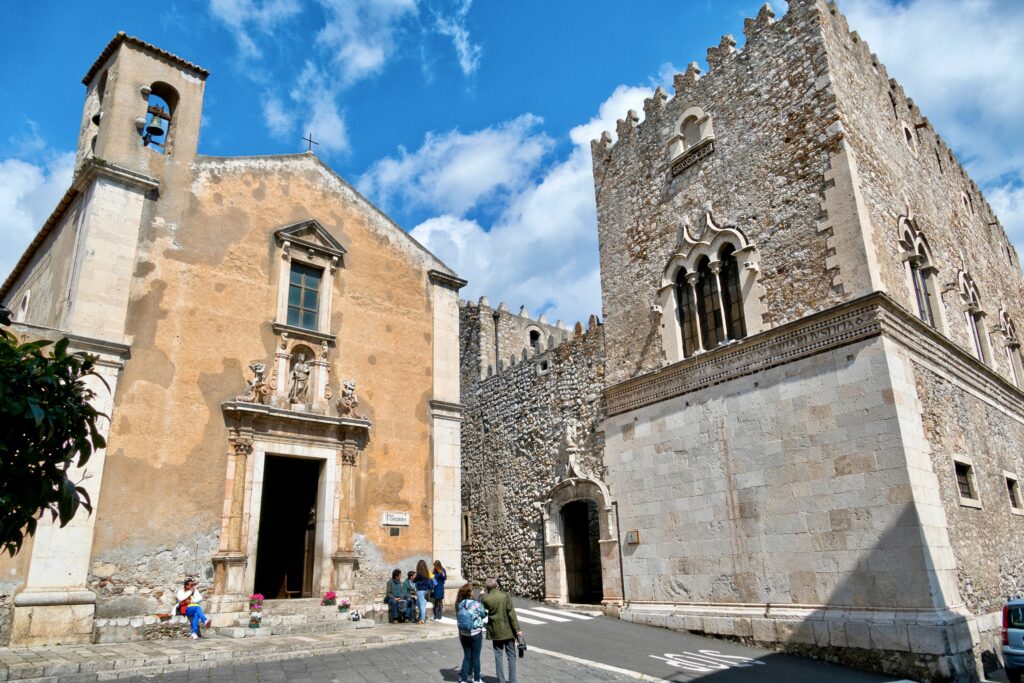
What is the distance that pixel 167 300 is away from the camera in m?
12.4

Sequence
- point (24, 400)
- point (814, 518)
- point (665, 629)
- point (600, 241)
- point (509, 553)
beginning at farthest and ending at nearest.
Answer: point (509, 553)
point (600, 241)
point (665, 629)
point (814, 518)
point (24, 400)

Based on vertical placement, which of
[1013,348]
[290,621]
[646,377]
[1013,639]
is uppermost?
[1013,348]

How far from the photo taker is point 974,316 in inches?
677

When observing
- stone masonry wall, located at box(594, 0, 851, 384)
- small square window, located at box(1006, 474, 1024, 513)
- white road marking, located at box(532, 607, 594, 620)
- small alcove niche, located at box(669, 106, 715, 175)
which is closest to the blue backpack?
white road marking, located at box(532, 607, 594, 620)

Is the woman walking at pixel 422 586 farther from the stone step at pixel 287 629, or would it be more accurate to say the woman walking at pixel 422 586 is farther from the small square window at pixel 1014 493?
the small square window at pixel 1014 493

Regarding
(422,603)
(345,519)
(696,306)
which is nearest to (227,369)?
(345,519)

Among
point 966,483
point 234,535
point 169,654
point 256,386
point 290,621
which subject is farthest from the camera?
point 966,483

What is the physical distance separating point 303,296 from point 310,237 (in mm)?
1268

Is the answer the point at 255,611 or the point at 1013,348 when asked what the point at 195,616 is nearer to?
the point at 255,611

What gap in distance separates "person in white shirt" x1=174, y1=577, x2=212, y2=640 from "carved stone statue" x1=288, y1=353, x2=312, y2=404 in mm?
3607

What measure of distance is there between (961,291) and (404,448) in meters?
13.6

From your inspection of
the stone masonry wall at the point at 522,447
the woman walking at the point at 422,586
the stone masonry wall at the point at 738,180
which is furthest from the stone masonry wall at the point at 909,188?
the woman walking at the point at 422,586

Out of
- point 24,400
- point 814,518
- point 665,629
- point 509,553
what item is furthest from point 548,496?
point 24,400

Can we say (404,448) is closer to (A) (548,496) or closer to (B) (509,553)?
(A) (548,496)
